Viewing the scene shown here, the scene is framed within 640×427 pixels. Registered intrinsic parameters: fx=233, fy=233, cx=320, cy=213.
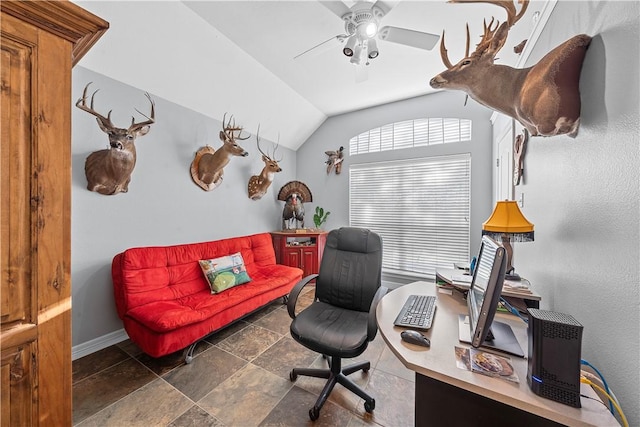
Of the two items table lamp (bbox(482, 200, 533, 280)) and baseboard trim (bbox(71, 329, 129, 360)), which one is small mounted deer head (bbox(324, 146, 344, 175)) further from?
baseboard trim (bbox(71, 329, 129, 360))

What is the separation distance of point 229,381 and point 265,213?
→ 256 cm

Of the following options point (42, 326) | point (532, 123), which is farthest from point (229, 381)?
point (532, 123)

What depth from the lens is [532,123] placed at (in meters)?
1.16

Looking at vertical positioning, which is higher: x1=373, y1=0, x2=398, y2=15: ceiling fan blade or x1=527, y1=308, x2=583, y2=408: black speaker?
x1=373, y1=0, x2=398, y2=15: ceiling fan blade

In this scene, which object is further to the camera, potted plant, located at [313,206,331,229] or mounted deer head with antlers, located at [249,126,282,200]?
potted plant, located at [313,206,331,229]

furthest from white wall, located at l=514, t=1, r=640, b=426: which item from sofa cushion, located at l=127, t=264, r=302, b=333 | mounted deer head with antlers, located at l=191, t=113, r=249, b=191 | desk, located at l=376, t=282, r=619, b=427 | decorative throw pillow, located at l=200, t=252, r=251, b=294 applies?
mounted deer head with antlers, located at l=191, t=113, r=249, b=191

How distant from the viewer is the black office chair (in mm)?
1467

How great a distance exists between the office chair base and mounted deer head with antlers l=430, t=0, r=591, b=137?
6.04ft

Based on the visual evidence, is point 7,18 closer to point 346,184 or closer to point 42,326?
point 42,326

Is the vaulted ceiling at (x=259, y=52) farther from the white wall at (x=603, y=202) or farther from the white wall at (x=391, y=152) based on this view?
the white wall at (x=603, y=202)

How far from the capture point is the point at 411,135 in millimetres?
3572

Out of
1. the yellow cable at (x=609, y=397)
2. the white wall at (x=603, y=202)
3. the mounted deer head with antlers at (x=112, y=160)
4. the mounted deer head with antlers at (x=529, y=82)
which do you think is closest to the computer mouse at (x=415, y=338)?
the yellow cable at (x=609, y=397)

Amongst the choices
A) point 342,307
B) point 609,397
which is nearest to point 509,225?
point 609,397

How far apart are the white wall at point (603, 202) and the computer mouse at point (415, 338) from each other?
23.8 inches
